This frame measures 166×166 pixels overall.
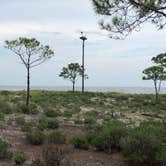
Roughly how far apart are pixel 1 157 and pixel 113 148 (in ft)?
9.44

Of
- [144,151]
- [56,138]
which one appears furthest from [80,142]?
[144,151]

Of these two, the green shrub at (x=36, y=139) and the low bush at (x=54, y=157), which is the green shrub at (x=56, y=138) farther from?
the low bush at (x=54, y=157)

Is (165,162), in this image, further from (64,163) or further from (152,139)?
(64,163)

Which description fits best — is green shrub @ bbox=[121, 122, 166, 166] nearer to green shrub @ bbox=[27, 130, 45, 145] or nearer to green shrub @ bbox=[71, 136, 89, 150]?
green shrub @ bbox=[71, 136, 89, 150]

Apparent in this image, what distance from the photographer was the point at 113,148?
35.5 ft

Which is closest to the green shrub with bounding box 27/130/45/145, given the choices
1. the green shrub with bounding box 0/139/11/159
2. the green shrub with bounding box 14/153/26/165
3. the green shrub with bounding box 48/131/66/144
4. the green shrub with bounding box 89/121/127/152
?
the green shrub with bounding box 48/131/66/144

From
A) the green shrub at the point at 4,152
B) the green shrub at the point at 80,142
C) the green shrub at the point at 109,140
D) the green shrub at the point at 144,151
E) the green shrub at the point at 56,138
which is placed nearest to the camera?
the green shrub at the point at 144,151

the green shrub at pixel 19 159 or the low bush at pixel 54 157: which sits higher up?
the low bush at pixel 54 157

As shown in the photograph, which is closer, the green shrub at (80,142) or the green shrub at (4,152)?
the green shrub at (4,152)

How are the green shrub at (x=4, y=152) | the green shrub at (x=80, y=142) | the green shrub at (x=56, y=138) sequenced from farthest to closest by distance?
the green shrub at (x=56, y=138), the green shrub at (x=80, y=142), the green shrub at (x=4, y=152)

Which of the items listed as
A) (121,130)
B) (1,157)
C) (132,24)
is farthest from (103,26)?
(1,157)

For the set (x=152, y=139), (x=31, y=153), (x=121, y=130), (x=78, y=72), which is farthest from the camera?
(x=78, y=72)

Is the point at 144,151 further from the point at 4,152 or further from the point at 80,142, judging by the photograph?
the point at 4,152

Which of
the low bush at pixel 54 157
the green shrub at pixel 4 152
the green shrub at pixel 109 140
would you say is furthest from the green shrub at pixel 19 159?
the green shrub at pixel 109 140
